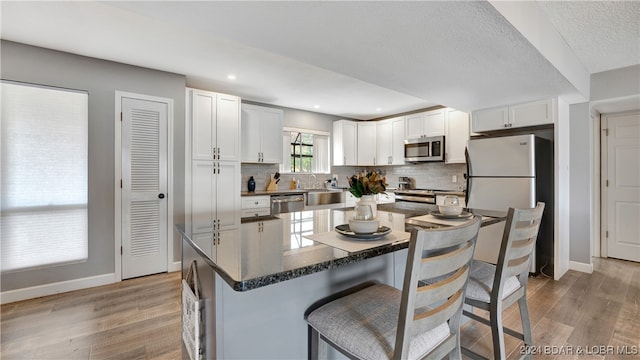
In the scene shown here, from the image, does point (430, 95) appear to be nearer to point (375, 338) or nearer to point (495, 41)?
point (495, 41)

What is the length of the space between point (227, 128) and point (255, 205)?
1.14 metres

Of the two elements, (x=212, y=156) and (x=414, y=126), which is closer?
(x=212, y=156)

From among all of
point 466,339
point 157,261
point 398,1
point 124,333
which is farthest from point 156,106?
point 466,339

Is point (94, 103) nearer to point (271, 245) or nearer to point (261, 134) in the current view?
point (261, 134)

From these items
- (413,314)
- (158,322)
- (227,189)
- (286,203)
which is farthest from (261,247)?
(286,203)

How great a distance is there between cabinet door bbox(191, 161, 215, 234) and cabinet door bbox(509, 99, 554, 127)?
3.79m

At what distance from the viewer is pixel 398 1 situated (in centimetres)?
144

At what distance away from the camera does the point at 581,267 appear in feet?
10.7

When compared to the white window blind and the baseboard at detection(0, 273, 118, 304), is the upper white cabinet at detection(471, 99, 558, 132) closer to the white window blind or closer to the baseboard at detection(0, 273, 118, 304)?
the white window blind

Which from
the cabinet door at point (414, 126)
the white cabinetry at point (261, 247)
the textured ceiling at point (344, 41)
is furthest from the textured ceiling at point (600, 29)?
the white cabinetry at point (261, 247)

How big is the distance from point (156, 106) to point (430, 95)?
311 cm

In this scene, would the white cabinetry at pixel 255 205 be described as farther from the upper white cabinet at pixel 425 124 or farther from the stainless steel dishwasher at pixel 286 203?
the upper white cabinet at pixel 425 124

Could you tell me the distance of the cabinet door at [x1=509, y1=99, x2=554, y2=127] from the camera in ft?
9.98

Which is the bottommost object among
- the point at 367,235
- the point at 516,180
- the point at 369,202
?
the point at 367,235
